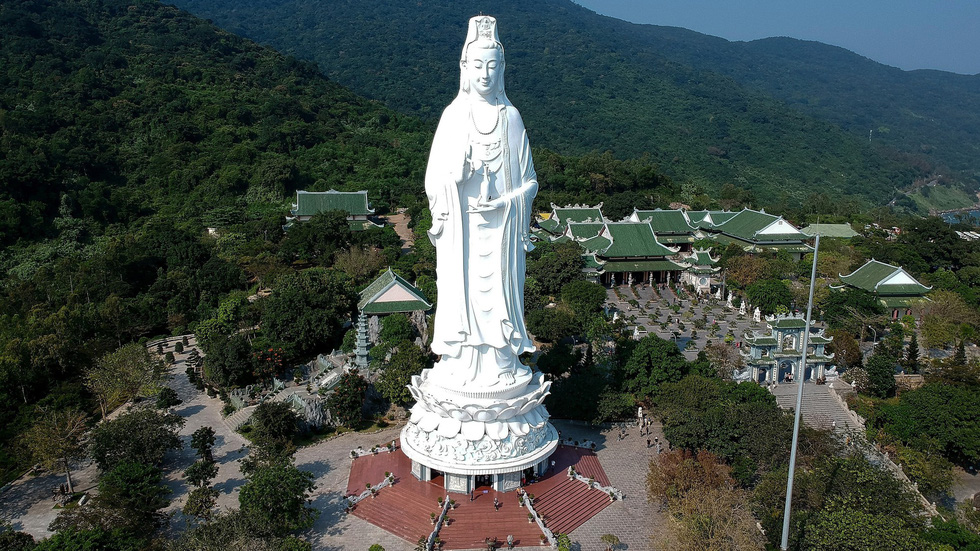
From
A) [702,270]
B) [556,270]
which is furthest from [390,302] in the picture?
[702,270]

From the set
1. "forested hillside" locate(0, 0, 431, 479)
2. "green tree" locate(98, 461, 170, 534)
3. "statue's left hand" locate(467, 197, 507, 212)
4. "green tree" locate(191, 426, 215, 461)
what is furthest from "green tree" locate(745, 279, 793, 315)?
"green tree" locate(98, 461, 170, 534)

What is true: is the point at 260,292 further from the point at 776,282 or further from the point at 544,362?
the point at 776,282

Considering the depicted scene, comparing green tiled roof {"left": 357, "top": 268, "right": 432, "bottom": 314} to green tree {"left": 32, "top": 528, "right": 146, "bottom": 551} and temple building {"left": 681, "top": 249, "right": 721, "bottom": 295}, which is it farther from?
temple building {"left": 681, "top": 249, "right": 721, "bottom": 295}

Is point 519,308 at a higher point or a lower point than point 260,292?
higher

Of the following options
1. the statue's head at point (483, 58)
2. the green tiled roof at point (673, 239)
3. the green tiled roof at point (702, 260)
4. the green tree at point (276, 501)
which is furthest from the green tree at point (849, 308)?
the green tree at point (276, 501)

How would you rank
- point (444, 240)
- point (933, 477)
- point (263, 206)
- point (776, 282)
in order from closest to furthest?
point (444, 240)
point (933, 477)
point (776, 282)
point (263, 206)

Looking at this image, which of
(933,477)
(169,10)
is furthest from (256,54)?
(933,477)

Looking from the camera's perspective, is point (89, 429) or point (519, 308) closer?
point (519, 308)

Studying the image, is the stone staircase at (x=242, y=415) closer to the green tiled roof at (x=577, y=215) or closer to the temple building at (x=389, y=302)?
the temple building at (x=389, y=302)
